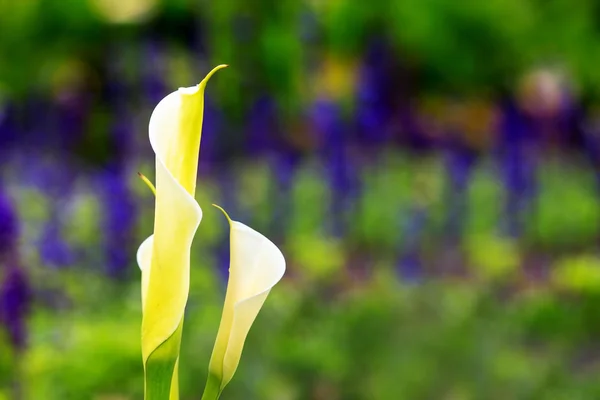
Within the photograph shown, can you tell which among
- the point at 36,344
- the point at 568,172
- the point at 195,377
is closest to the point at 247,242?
the point at 195,377

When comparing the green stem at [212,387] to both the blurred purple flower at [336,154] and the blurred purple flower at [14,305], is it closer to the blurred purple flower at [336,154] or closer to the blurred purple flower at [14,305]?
the blurred purple flower at [14,305]

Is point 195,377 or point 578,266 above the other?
point 195,377

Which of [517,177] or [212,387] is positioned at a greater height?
[212,387]

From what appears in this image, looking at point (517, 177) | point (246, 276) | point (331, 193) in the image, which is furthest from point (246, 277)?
point (517, 177)

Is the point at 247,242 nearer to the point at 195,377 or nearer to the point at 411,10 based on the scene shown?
the point at 195,377

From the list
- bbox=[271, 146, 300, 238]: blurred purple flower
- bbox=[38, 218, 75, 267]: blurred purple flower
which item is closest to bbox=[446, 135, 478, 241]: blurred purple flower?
bbox=[271, 146, 300, 238]: blurred purple flower

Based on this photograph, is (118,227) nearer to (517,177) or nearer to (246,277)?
(517,177)

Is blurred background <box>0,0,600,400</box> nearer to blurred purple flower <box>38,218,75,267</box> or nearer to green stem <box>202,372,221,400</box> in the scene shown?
blurred purple flower <box>38,218,75,267</box>
